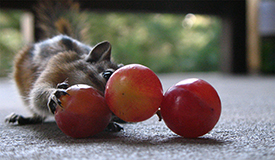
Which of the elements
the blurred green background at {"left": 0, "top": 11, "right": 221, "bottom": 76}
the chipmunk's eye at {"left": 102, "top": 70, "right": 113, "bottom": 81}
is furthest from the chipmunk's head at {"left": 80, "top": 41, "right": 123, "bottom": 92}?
the blurred green background at {"left": 0, "top": 11, "right": 221, "bottom": 76}

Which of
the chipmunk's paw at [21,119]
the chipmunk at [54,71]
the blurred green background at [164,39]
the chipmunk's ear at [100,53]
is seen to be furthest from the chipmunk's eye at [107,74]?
the blurred green background at [164,39]

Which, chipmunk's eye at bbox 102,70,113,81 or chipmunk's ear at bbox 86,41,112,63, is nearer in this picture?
chipmunk's eye at bbox 102,70,113,81

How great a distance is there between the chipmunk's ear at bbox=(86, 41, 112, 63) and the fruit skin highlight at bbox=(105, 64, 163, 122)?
0.49 meters

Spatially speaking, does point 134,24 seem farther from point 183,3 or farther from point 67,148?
point 67,148

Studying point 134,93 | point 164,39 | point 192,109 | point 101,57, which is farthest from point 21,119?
point 164,39

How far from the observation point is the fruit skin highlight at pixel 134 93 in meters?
1.02

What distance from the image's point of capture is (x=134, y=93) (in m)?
1.01

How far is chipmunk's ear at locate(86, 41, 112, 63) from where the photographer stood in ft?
5.02

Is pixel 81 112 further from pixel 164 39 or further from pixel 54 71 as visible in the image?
pixel 164 39

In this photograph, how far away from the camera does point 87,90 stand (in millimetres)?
1105

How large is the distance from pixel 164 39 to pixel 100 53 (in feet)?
29.1

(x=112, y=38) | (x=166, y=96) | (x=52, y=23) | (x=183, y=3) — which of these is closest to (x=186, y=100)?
(x=166, y=96)

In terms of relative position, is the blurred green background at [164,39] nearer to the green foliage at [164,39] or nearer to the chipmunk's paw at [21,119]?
the green foliage at [164,39]

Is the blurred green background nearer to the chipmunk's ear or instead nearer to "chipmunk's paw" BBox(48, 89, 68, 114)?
the chipmunk's ear
